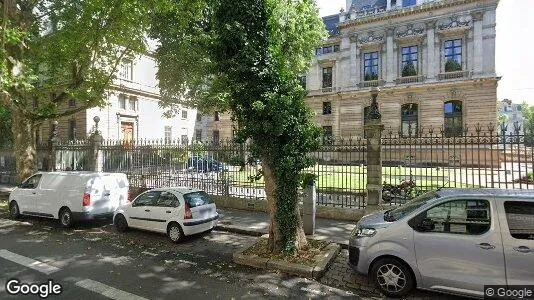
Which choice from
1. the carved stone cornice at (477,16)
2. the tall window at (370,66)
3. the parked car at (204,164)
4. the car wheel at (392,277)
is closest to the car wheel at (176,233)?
the parked car at (204,164)

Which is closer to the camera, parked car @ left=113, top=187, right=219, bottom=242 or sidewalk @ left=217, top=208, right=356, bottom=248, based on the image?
parked car @ left=113, top=187, right=219, bottom=242

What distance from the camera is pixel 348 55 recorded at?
36.9 metres

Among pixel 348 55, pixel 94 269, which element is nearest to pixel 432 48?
pixel 348 55

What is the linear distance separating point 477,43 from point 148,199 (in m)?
33.6

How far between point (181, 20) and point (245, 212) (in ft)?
25.1

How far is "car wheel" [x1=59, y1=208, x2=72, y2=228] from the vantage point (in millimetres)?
9789

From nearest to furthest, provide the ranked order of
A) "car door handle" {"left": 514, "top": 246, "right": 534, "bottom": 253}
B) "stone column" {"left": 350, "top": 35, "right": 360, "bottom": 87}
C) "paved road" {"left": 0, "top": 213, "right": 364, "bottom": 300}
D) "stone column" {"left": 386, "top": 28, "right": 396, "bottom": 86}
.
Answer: "car door handle" {"left": 514, "top": 246, "right": 534, "bottom": 253} < "paved road" {"left": 0, "top": 213, "right": 364, "bottom": 300} < "stone column" {"left": 386, "top": 28, "right": 396, "bottom": 86} < "stone column" {"left": 350, "top": 35, "right": 360, "bottom": 87}

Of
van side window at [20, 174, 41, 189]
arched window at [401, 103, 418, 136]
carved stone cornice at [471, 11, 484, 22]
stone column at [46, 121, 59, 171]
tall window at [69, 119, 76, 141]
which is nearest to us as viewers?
van side window at [20, 174, 41, 189]

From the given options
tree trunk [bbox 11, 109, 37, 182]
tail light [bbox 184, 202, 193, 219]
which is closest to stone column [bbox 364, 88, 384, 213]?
tail light [bbox 184, 202, 193, 219]

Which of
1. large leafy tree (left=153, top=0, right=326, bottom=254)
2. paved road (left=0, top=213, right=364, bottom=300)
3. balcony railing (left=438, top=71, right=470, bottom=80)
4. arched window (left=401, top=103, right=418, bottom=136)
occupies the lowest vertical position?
paved road (left=0, top=213, right=364, bottom=300)

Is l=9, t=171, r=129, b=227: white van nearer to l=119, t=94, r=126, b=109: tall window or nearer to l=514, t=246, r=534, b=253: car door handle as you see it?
l=514, t=246, r=534, b=253: car door handle

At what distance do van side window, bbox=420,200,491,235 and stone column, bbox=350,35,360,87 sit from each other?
3324 cm

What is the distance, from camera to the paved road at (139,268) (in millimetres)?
5379

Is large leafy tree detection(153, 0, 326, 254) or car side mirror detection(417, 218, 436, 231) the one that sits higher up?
large leafy tree detection(153, 0, 326, 254)
